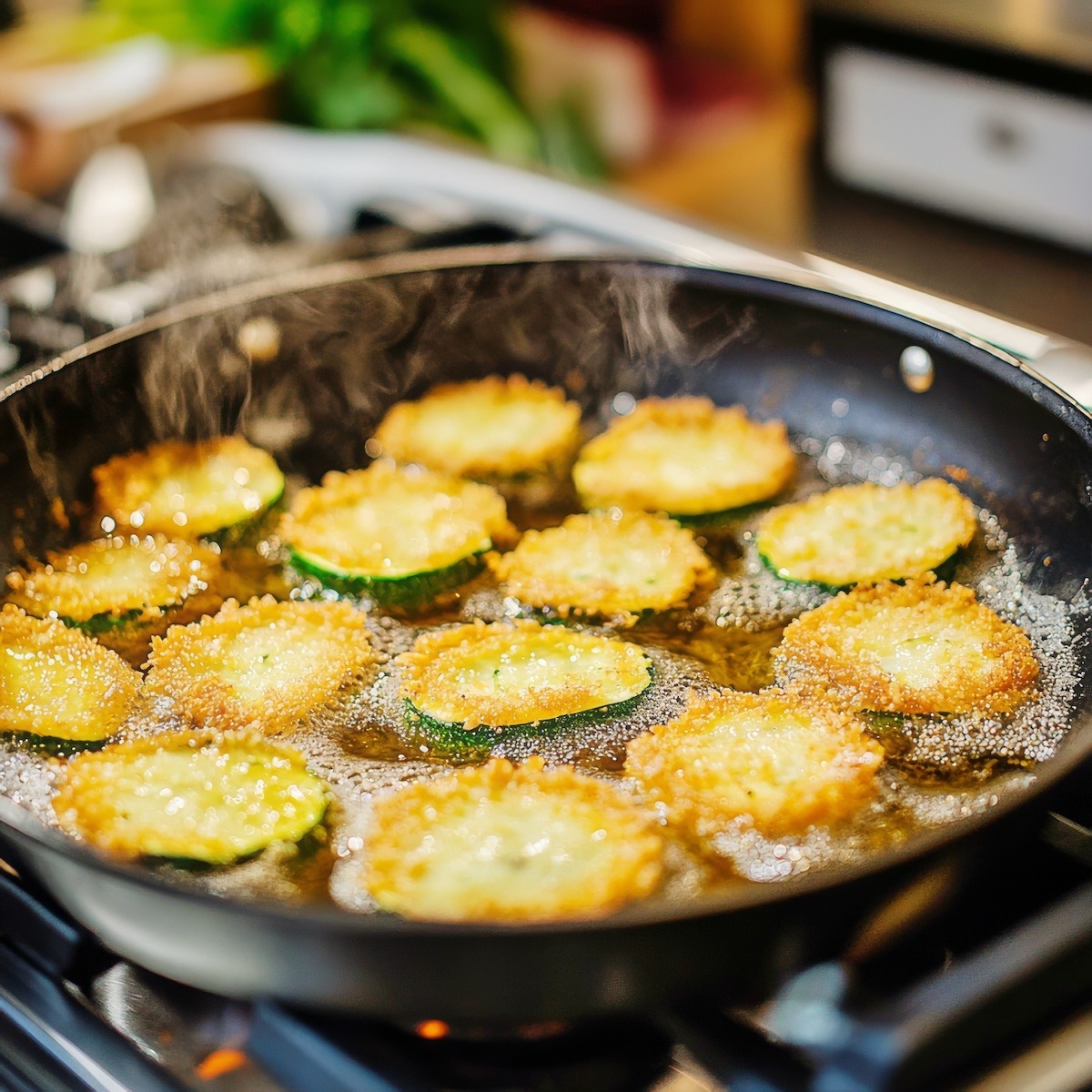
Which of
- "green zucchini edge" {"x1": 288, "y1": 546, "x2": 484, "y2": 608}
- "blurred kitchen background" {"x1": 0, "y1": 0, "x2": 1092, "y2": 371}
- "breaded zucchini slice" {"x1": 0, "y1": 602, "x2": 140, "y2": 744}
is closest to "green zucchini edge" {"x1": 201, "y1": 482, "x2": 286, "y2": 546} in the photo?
"green zucchini edge" {"x1": 288, "y1": 546, "x2": 484, "y2": 608}

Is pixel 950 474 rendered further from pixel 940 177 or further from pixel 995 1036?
pixel 940 177

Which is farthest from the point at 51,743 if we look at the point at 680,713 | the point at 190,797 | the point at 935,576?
the point at 935,576

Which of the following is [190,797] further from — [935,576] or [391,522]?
[935,576]

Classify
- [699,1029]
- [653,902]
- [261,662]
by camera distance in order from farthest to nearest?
[261,662] < [653,902] < [699,1029]

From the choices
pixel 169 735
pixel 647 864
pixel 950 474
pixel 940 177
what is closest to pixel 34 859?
pixel 169 735

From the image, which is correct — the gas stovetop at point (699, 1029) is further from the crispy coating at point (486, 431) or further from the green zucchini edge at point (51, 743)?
the crispy coating at point (486, 431)

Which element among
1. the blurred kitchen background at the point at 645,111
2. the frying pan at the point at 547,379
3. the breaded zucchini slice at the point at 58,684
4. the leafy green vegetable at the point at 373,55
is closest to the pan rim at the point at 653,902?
the frying pan at the point at 547,379

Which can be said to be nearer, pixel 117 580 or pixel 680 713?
pixel 680 713
